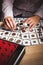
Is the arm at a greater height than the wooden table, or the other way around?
the arm

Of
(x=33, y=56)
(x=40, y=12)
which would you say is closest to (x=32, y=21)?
(x=40, y=12)

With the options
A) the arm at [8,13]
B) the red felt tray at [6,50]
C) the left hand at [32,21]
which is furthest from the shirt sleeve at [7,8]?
the red felt tray at [6,50]

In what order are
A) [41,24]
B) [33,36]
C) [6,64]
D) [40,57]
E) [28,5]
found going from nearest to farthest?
1. [6,64]
2. [40,57]
3. [33,36]
4. [41,24]
5. [28,5]

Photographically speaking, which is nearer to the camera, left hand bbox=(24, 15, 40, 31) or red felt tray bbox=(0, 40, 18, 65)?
red felt tray bbox=(0, 40, 18, 65)

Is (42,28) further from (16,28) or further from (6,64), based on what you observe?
(6,64)

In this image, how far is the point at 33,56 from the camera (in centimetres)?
92

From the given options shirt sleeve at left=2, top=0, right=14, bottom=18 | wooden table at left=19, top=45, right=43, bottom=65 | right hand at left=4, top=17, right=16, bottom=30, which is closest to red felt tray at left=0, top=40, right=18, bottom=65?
wooden table at left=19, top=45, right=43, bottom=65

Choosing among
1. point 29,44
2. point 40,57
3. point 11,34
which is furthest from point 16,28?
point 40,57

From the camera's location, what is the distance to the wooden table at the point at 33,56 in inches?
34.9

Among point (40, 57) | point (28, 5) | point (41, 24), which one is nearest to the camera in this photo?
point (40, 57)

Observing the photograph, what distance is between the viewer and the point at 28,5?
140 centimetres

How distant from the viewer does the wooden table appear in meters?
0.89

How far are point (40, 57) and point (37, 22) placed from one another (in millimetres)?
336

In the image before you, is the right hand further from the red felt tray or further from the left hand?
the red felt tray
